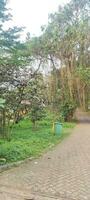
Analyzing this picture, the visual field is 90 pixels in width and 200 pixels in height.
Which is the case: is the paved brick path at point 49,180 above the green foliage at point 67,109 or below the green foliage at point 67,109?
below

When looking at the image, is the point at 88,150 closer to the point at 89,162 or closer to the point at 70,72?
the point at 89,162

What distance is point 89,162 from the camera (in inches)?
413

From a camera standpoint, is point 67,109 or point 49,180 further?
point 67,109

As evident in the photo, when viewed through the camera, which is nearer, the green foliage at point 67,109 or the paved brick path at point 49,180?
the paved brick path at point 49,180

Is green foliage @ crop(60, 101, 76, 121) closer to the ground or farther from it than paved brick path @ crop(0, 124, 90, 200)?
farther from it

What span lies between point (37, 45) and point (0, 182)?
943 inches

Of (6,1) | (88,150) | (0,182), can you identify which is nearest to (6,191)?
(0,182)

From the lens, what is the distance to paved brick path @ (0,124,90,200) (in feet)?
22.4

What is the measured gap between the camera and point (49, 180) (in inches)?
312

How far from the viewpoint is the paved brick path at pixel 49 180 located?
6.84 m

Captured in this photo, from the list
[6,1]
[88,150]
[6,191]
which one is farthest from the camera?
A: [6,1]

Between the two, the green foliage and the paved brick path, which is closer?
the paved brick path

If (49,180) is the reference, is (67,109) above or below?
above

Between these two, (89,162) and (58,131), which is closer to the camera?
(89,162)
